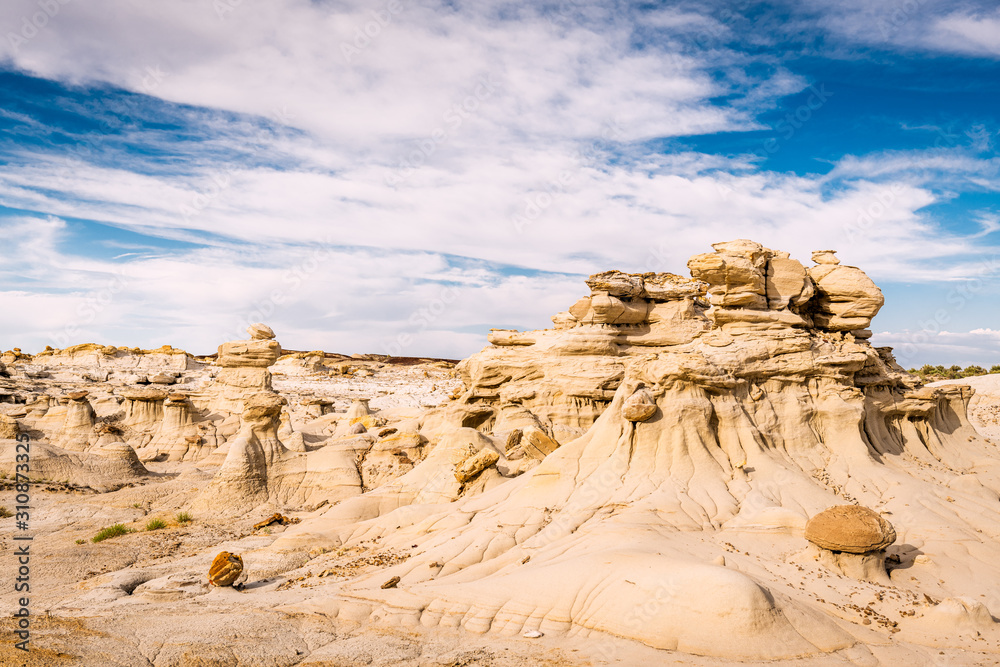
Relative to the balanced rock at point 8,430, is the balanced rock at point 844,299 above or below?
above

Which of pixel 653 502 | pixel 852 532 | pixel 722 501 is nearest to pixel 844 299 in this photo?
pixel 722 501

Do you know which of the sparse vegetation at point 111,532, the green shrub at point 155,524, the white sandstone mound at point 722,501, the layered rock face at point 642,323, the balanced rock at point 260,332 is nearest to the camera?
the white sandstone mound at point 722,501

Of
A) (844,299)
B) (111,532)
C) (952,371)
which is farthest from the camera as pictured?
(952,371)

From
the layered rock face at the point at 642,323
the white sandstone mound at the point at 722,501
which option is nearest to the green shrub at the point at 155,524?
the white sandstone mound at the point at 722,501

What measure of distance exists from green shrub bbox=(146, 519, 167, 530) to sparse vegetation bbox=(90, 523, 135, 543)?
43 centimetres

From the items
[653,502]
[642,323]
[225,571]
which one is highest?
[642,323]

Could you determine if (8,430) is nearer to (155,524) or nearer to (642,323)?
(155,524)

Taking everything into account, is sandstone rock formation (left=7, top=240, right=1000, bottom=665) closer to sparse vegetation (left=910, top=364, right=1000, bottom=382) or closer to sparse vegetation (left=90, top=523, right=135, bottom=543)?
sparse vegetation (left=90, top=523, right=135, bottom=543)

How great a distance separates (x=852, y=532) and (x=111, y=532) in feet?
58.9

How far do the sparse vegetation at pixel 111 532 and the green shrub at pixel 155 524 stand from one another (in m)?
0.43

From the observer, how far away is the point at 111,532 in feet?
56.2

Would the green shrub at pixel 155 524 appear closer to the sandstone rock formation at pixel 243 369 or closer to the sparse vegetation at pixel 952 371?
the sandstone rock formation at pixel 243 369

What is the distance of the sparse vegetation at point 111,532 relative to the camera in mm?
16688

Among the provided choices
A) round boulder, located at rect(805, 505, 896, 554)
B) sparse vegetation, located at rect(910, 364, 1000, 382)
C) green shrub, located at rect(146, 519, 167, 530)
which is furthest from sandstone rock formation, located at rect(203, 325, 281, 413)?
sparse vegetation, located at rect(910, 364, 1000, 382)
